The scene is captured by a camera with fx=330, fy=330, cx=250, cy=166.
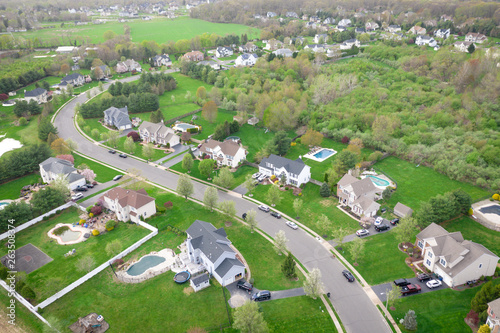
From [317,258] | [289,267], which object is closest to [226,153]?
[317,258]

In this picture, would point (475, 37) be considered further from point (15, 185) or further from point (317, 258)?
point (15, 185)

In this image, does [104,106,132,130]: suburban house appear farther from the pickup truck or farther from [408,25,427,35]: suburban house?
[408,25,427,35]: suburban house

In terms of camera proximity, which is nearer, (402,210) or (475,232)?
(475,232)

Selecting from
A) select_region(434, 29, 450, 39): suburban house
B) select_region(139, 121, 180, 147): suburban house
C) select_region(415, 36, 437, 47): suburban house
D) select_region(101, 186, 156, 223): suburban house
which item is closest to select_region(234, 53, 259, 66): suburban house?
select_region(139, 121, 180, 147): suburban house

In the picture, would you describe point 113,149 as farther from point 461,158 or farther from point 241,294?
point 461,158

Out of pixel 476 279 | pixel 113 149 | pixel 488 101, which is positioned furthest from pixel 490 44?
pixel 113 149
